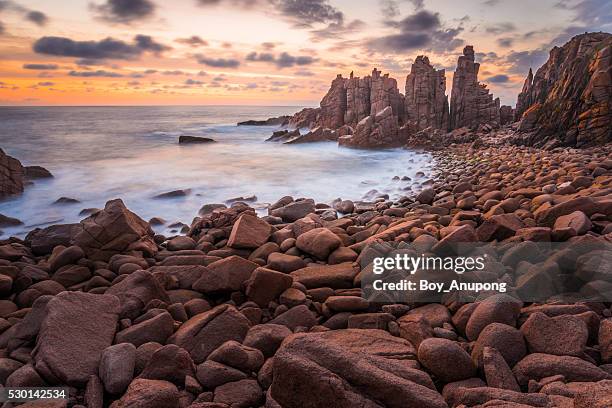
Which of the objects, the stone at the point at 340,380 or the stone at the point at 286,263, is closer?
the stone at the point at 340,380

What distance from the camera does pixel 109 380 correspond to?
8.27 feet

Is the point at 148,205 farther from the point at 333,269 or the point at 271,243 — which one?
the point at 333,269

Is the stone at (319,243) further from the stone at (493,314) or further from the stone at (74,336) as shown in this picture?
the stone at (74,336)

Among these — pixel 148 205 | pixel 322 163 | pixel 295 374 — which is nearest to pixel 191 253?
pixel 295 374

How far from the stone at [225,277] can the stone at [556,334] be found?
258 cm

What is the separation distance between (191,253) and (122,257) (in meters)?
0.92

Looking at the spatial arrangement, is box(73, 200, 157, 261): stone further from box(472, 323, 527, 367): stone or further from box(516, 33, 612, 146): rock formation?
box(516, 33, 612, 146): rock formation

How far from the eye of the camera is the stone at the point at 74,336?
263cm

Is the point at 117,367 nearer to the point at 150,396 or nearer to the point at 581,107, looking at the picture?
the point at 150,396

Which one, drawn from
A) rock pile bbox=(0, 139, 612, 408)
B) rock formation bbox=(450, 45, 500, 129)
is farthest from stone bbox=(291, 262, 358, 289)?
rock formation bbox=(450, 45, 500, 129)

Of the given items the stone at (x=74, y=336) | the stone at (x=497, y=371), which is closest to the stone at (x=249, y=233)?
the stone at (x=74, y=336)

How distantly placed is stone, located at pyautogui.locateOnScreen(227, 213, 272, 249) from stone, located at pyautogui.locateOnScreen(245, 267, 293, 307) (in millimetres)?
1662

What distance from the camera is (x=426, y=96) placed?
32.7 meters

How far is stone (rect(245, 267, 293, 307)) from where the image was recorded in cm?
371
